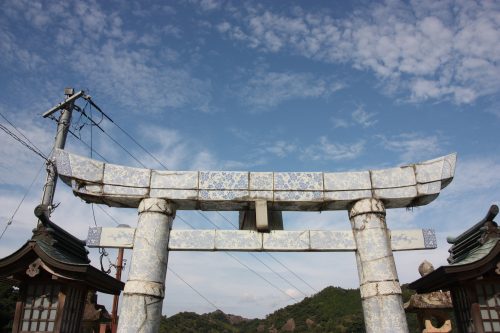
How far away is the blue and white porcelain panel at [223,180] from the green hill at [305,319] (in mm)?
47820

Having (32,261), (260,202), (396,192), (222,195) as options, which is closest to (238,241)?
(260,202)

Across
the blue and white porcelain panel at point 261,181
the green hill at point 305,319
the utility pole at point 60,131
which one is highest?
the utility pole at point 60,131

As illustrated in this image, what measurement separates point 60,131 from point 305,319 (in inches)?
2314

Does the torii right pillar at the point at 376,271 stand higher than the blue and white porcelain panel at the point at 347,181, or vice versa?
the blue and white porcelain panel at the point at 347,181

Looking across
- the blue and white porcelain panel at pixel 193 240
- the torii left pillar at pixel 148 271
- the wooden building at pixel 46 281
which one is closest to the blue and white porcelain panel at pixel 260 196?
the blue and white porcelain panel at pixel 193 240

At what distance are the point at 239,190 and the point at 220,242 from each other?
136 cm

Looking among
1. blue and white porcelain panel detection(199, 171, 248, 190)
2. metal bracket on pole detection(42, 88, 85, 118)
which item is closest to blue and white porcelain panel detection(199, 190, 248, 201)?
blue and white porcelain panel detection(199, 171, 248, 190)

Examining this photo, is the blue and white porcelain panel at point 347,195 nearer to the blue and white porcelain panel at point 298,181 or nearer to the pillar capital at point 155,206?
the blue and white porcelain panel at point 298,181

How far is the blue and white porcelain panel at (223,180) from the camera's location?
29.8 ft

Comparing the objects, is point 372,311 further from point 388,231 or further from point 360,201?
point 360,201

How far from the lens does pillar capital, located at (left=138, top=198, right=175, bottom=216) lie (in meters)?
8.77

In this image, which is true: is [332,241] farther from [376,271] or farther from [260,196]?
[260,196]

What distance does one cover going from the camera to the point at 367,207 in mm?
8867

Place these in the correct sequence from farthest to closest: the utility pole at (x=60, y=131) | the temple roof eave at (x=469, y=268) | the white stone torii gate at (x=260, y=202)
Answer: the utility pole at (x=60, y=131), the white stone torii gate at (x=260, y=202), the temple roof eave at (x=469, y=268)
